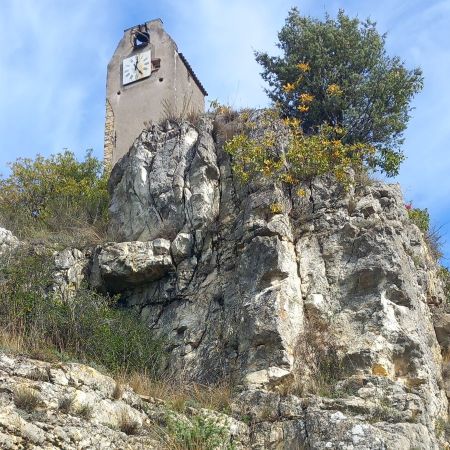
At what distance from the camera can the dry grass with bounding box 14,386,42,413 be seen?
7152 mm

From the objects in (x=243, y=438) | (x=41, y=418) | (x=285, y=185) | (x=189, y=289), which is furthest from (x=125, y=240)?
(x=41, y=418)

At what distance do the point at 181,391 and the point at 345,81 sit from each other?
855 cm

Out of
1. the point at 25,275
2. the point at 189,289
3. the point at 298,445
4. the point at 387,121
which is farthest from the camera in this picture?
the point at 387,121

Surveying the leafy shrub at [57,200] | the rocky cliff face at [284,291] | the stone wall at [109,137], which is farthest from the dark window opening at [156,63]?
the rocky cliff face at [284,291]

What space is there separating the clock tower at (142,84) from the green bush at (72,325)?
918 centimetres

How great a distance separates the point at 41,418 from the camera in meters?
7.11

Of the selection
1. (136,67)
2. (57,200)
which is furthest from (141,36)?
(57,200)

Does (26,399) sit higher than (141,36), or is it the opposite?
(141,36)

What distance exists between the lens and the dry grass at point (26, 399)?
715 centimetres

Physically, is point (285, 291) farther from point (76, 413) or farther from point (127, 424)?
point (76, 413)

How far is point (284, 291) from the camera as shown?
33.5ft

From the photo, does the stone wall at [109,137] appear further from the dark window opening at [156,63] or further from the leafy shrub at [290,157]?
the leafy shrub at [290,157]

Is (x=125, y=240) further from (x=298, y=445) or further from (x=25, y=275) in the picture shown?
(x=298, y=445)

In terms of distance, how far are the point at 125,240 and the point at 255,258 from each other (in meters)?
3.07
